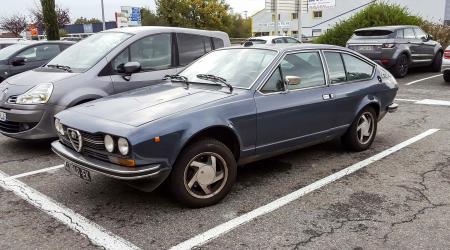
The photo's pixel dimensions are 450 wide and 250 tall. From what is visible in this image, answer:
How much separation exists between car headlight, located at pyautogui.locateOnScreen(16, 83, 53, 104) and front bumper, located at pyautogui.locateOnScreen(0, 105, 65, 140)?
0.08 m

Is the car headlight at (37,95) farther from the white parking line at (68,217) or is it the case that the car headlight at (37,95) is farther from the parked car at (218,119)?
the parked car at (218,119)

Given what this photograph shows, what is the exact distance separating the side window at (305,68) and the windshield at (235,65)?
20 cm

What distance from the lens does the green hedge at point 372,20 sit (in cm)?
1830

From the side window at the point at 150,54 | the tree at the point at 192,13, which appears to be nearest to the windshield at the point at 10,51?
the side window at the point at 150,54

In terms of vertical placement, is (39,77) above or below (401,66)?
above

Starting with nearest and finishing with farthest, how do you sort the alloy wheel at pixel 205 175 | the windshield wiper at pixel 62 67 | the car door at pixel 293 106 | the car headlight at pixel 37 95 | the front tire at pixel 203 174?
the front tire at pixel 203 174, the alloy wheel at pixel 205 175, the car door at pixel 293 106, the car headlight at pixel 37 95, the windshield wiper at pixel 62 67

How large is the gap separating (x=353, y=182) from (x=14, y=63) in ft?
30.7

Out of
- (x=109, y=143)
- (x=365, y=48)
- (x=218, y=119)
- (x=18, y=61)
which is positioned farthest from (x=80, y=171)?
(x=365, y=48)

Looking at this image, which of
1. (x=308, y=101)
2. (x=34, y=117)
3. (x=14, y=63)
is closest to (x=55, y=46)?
(x=14, y=63)

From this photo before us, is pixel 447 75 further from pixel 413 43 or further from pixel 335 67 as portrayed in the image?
pixel 335 67

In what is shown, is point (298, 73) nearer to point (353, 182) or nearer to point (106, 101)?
point (353, 182)

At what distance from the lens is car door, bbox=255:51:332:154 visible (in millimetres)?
4473

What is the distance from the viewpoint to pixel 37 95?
575 cm

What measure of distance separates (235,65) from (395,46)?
32.8 ft
